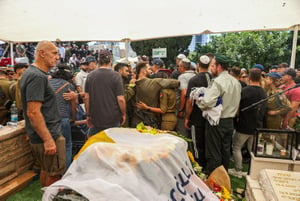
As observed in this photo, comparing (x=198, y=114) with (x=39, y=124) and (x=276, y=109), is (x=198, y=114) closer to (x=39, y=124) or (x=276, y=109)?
(x=276, y=109)

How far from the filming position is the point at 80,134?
3869 mm

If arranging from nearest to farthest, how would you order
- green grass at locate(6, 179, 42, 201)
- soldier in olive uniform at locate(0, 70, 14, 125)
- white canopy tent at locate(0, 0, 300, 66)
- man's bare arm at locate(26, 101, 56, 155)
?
man's bare arm at locate(26, 101, 56, 155) < green grass at locate(6, 179, 42, 201) < soldier in olive uniform at locate(0, 70, 14, 125) < white canopy tent at locate(0, 0, 300, 66)

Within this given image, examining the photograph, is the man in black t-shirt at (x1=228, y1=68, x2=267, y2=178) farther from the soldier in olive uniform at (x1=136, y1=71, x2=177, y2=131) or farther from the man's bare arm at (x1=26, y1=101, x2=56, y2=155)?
the man's bare arm at (x1=26, y1=101, x2=56, y2=155)

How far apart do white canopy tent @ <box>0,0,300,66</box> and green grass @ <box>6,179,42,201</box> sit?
3.47m

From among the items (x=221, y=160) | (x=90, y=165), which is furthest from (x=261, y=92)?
(x=90, y=165)

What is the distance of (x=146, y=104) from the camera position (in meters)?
3.70

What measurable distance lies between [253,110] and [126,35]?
12.7 ft

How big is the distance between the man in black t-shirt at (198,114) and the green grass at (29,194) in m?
2.21

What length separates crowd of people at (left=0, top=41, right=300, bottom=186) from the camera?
2398 millimetres

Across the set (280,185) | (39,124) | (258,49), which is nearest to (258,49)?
(258,49)

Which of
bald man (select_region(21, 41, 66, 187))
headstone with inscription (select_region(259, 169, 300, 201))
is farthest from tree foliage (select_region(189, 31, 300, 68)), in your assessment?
bald man (select_region(21, 41, 66, 187))

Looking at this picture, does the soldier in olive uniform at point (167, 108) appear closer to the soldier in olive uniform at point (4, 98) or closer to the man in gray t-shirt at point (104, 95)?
the man in gray t-shirt at point (104, 95)

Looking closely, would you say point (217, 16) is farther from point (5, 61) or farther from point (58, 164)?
point (5, 61)

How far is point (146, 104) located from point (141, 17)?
2.69 m
